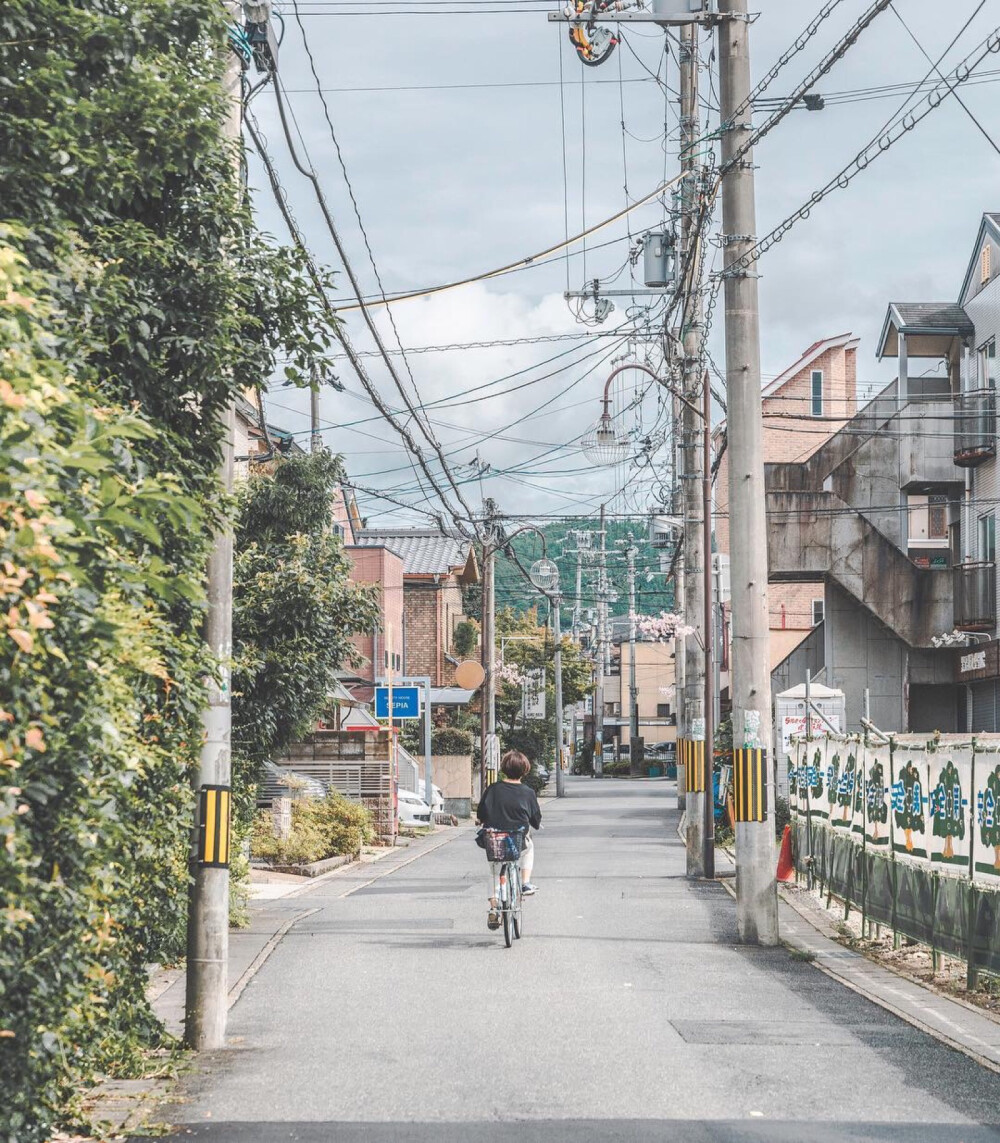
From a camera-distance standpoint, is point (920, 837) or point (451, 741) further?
point (451, 741)

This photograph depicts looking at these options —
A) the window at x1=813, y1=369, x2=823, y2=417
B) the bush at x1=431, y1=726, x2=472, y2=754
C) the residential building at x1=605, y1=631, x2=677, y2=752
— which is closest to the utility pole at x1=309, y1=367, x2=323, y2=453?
the bush at x1=431, y1=726, x2=472, y2=754

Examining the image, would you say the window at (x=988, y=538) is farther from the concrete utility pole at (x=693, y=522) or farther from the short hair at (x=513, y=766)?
the short hair at (x=513, y=766)

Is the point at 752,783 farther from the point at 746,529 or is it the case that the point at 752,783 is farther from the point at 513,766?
the point at 746,529

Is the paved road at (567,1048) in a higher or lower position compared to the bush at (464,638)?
lower

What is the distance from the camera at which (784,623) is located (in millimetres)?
58812

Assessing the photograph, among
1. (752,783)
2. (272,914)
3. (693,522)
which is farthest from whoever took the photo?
(693,522)

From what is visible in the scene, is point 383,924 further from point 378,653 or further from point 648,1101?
point 378,653

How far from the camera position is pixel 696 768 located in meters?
24.4

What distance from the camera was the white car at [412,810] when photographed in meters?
37.9

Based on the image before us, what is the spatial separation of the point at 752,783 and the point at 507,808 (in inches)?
99.5

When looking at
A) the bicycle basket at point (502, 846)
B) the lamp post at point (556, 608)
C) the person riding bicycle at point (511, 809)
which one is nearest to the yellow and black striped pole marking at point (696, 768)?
the person riding bicycle at point (511, 809)

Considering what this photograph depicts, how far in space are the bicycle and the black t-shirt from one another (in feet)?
0.30

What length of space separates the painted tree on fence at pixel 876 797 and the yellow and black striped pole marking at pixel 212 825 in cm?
742

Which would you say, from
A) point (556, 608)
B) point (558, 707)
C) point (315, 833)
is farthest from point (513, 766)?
point (558, 707)
